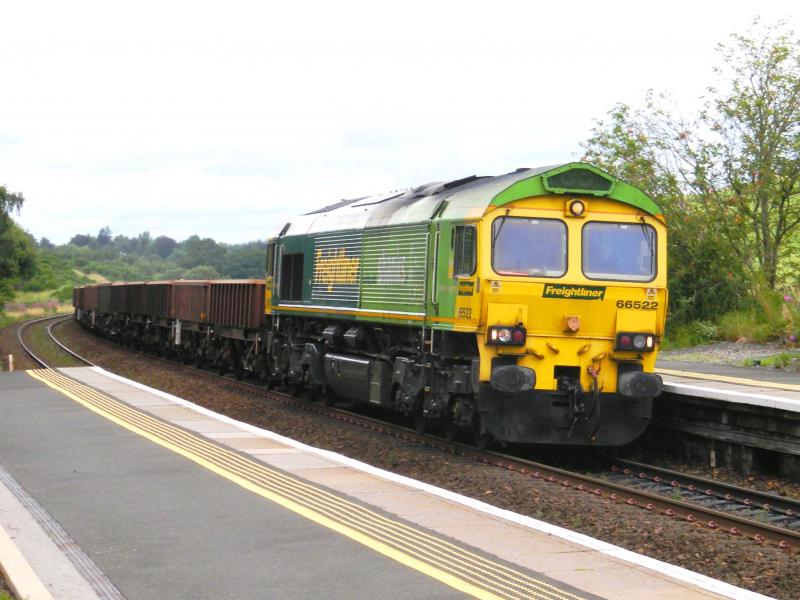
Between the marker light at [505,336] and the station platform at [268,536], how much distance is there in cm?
243

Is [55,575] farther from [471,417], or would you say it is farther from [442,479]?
[471,417]

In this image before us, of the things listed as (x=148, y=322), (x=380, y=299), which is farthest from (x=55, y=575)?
(x=148, y=322)

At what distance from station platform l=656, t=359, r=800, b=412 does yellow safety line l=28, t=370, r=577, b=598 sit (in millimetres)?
5455

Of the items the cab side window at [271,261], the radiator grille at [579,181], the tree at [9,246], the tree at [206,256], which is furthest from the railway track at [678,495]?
the tree at [206,256]

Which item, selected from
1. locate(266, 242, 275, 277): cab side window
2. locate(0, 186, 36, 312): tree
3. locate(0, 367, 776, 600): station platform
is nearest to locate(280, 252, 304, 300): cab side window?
locate(266, 242, 275, 277): cab side window

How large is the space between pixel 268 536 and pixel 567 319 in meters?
6.27

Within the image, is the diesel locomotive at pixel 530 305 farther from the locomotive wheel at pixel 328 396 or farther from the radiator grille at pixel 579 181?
the locomotive wheel at pixel 328 396

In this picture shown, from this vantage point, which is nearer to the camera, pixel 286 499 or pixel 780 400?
pixel 286 499

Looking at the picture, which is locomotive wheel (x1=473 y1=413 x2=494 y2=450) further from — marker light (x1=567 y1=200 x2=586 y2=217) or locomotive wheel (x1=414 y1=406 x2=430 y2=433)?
marker light (x1=567 y1=200 x2=586 y2=217)

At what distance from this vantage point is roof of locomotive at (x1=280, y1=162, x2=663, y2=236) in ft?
42.7

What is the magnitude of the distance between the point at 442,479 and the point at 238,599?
6.12 m

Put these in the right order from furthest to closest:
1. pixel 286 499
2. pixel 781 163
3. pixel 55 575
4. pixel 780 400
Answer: pixel 781 163, pixel 780 400, pixel 286 499, pixel 55 575

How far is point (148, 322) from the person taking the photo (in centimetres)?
3678

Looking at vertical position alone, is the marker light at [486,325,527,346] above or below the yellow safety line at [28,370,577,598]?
above
